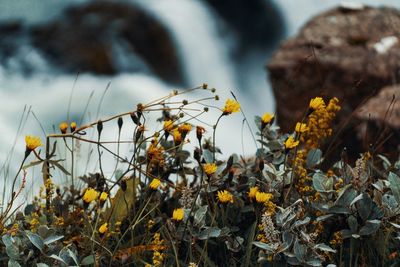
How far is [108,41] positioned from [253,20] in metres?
1.97

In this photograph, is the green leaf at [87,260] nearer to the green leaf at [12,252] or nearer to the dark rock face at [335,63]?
the green leaf at [12,252]

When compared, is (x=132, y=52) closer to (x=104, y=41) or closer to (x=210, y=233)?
(x=104, y=41)

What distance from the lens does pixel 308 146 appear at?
2.97 meters

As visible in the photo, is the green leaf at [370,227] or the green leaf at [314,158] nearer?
the green leaf at [370,227]

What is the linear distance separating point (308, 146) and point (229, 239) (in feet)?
2.48

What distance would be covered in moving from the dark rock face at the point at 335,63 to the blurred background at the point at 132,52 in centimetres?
163

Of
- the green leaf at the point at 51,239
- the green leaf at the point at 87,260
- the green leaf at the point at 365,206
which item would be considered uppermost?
the green leaf at the point at 365,206

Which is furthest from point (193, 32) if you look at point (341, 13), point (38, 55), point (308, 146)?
→ point (308, 146)

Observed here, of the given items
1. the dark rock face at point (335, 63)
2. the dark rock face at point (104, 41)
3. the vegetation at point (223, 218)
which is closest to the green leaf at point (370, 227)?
the vegetation at point (223, 218)

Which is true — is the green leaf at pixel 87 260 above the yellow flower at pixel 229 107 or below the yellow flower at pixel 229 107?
below

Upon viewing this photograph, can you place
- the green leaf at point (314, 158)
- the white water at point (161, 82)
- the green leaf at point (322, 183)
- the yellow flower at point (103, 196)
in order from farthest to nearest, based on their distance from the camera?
the white water at point (161, 82) < the green leaf at point (314, 158) < the green leaf at point (322, 183) < the yellow flower at point (103, 196)

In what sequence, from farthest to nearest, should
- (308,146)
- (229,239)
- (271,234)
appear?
(308,146), (229,239), (271,234)

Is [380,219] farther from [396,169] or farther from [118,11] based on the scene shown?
[118,11]

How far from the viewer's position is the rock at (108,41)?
27.7ft
